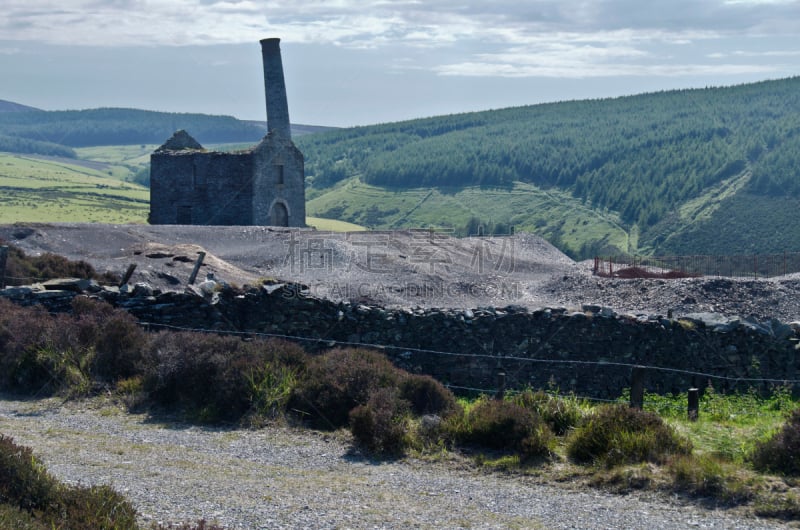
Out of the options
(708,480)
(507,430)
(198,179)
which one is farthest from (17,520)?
(198,179)

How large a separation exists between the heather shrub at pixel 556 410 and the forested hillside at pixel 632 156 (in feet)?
231

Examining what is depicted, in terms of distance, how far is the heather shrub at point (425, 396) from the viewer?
10.5 metres

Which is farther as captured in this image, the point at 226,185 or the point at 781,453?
the point at 226,185

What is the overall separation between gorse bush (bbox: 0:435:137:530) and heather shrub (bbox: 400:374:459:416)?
457 centimetres

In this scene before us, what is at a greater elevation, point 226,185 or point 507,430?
point 226,185

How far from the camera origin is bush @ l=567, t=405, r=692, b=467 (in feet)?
28.0

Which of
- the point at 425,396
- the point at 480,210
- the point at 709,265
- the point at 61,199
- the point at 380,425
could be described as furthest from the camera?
the point at 480,210

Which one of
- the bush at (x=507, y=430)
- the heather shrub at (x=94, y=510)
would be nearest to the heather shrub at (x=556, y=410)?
the bush at (x=507, y=430)

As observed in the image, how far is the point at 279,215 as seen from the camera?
132 ft

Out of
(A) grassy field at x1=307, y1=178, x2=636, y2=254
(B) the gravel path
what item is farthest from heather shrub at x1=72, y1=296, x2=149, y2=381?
(A) grassy field at x1=307, y1=178, x2=636, y2=254

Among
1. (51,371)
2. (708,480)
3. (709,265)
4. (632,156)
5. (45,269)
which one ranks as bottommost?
(709,265)

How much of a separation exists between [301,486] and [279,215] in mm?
32681

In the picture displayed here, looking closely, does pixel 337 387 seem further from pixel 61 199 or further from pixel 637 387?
pixel 61 199

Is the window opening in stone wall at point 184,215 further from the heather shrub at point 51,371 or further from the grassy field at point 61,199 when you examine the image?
the heather shrub at point 51,371
